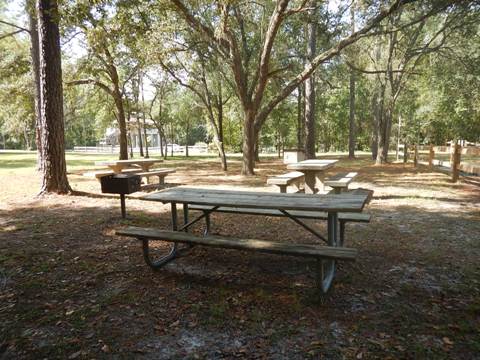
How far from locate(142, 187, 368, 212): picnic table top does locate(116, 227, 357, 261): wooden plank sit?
0.33 metres

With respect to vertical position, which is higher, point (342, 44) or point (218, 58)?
point (218, 58)

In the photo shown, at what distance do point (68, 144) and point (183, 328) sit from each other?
58907 mm

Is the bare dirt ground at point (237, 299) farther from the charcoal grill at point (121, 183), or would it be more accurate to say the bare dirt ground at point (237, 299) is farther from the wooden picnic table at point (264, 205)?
the charcoal grill at point (121, 183)

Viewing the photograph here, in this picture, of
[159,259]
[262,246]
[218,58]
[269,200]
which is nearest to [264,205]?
[269,200]

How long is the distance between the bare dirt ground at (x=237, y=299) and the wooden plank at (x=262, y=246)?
1.57 feet

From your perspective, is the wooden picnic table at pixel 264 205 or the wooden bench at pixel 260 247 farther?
the wooden picnic table at pixel 264 205

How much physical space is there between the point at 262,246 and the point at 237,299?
21.6 inches

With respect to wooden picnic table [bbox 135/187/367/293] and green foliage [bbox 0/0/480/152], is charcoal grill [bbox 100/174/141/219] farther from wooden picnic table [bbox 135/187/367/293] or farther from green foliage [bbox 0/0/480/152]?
green foliage [bbox 0/0/480/152]

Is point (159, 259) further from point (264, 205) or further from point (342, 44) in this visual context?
point (342, 44)

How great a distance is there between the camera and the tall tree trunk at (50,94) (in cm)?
703

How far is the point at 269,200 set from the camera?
131 inches

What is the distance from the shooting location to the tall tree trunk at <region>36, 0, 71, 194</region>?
23.1 ft

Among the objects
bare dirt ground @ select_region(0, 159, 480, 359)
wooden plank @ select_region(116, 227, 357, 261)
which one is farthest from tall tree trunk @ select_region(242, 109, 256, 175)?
wooden plank @ select_region(116, 227, 357, 261)

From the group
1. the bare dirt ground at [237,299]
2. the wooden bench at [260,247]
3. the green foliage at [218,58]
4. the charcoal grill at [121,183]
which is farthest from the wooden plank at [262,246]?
the green foliage at [218,58]
